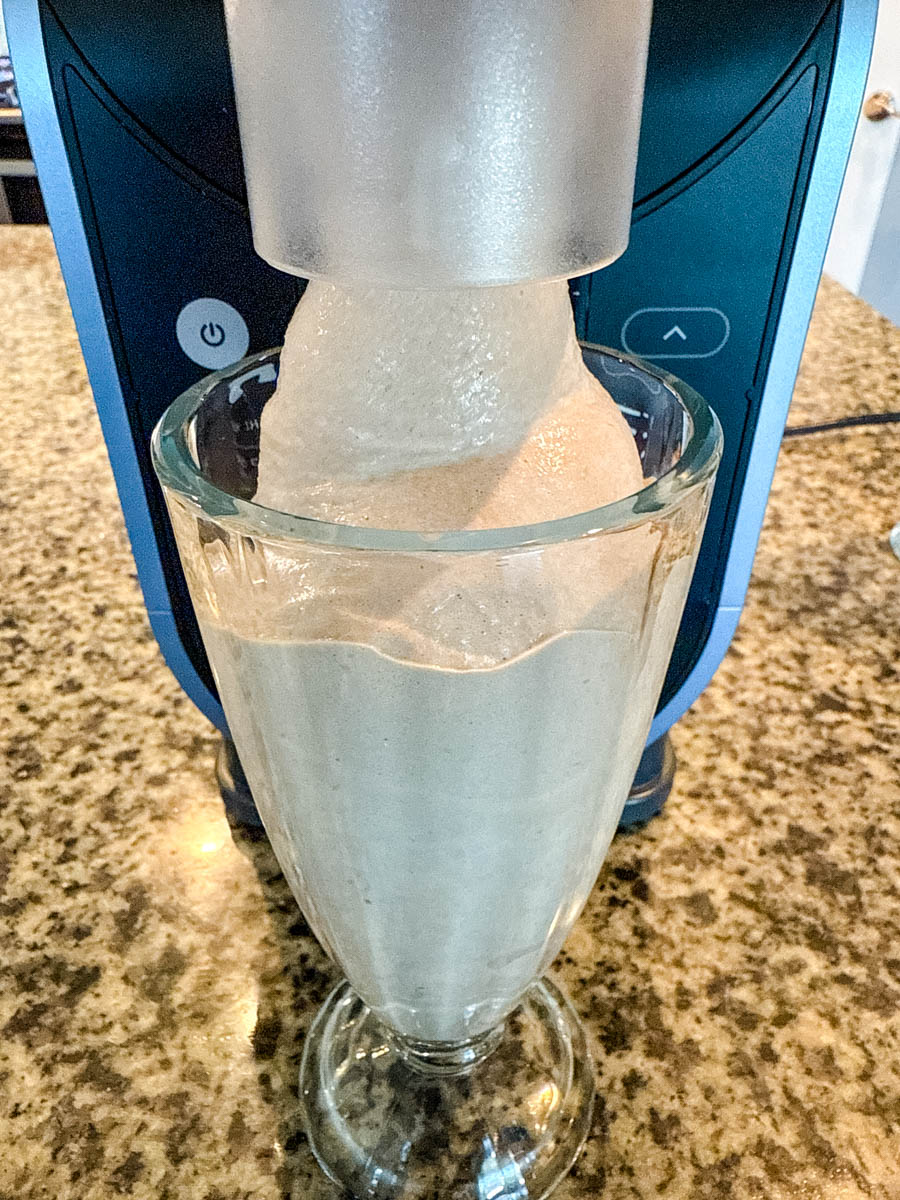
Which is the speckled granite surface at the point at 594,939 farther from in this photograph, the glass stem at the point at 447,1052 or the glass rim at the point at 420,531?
the glass rim at the point at 420,531

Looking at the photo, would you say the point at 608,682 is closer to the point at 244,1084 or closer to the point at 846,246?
the point at 244,1084

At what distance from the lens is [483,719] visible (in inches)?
9.4

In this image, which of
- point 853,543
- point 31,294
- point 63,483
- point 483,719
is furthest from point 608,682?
point 31,294

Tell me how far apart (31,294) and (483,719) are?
37.2 inches

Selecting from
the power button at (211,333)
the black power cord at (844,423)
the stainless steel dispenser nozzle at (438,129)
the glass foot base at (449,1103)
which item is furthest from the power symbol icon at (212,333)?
the black power cord at (844,423)

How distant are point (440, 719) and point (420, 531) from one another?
0.15 ft

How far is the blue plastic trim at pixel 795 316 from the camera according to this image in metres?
0.31

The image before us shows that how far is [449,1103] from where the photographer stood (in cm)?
37

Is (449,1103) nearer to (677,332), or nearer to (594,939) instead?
(594,939)

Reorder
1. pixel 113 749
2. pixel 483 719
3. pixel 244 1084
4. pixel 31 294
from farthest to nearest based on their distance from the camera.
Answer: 1. pixel 31 294
2. pixel 113 749
3. pixel 244 1084
4. pixel 483 719

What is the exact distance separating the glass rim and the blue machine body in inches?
3.5

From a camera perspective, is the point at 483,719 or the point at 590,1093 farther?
the point at 590,1093

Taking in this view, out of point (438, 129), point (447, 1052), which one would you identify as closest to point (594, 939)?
point (447, 1052)

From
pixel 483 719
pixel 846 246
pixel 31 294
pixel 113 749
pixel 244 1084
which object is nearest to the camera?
pixel 483 719
